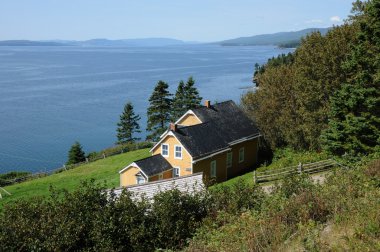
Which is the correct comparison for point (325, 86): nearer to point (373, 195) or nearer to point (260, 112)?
point (260, 112)

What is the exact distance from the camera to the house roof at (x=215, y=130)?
34.9 metres

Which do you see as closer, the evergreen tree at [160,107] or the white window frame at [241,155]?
the white window frame at [241,155]

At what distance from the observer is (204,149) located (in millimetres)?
35156

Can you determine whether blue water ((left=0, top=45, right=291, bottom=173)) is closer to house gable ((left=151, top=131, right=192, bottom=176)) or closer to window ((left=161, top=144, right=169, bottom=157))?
window ((left=161, top=144, right=169, bottom=157))

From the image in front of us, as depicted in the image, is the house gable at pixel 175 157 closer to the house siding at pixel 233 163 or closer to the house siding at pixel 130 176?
the house siding at pixel 233 163

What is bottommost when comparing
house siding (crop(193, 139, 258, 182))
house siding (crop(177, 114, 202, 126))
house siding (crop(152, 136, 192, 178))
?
house siding (crop(193, 139, 258, 182))

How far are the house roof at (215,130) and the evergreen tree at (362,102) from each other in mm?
11195

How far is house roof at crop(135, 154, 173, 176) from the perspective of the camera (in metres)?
33.4

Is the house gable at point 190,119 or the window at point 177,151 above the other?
the house gable at point 190,119

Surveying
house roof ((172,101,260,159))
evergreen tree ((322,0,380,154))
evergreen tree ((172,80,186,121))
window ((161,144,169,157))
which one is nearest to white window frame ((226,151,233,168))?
house roof ((172,101,260,159))

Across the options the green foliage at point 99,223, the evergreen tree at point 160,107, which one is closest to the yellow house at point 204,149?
the green foliage at point 99,223

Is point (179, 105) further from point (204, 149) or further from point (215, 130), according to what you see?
point (204, 149)

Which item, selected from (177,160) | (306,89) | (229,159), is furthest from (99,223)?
(229,159)

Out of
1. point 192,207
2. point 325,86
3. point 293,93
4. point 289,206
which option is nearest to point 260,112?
point 293,93
